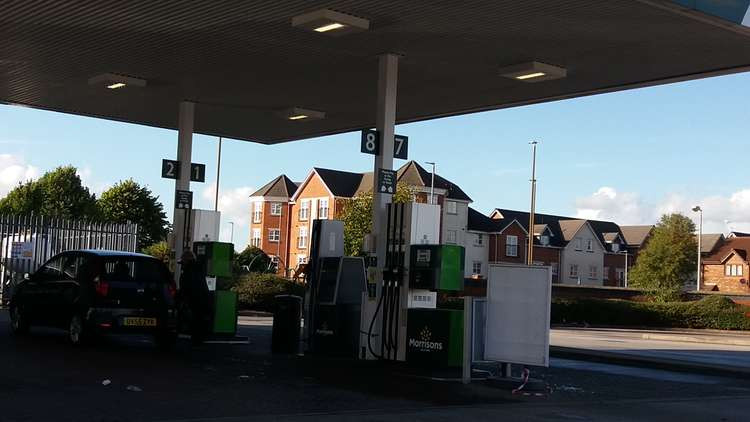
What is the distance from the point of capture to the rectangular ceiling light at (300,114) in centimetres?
2245

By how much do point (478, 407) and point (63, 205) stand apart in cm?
5807

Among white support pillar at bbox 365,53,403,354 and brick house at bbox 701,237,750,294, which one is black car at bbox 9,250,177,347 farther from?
brick house at bbox 701,237,750,294

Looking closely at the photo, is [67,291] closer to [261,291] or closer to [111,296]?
[111,296]

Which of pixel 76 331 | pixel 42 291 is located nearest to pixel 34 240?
pixel 42 291

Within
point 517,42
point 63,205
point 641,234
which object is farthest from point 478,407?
point 641,234

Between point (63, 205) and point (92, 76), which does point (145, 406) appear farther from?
point (63, 205)

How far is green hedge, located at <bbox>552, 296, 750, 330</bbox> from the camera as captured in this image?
4081cm

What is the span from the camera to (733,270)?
104625 millimetres

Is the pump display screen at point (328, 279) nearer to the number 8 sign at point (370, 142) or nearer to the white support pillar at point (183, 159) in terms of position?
the number 8 sign at point (370, 142)

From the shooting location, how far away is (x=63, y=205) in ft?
213

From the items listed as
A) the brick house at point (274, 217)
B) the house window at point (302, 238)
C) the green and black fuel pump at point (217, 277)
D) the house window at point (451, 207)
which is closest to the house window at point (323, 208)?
the house window at point (302, 238)

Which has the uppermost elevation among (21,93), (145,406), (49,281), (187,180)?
(21,93)

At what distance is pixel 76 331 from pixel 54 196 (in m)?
52.2

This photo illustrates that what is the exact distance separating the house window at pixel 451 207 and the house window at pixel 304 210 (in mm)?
12539
